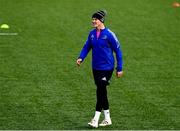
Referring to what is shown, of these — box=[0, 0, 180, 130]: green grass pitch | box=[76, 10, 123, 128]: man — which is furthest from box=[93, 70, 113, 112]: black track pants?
box=[0, 0, 180, 130]: green grass pitch

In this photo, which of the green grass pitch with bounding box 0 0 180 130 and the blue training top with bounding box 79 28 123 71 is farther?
the green grass pitch with bounding box 0 0 180 130

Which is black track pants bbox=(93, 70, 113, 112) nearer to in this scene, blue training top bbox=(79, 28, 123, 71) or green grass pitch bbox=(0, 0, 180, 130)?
blue training top bbox=(79, 28, 123, 71)

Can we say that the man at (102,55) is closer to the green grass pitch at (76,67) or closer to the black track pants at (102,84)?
the black track pants at (102,84)

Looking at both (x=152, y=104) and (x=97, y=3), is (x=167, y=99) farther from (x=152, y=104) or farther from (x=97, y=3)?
(x=97, y=3)

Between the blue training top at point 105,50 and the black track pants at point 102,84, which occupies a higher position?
the blue training top at point 105,50

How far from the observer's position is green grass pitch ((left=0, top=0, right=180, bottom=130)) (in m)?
13.0

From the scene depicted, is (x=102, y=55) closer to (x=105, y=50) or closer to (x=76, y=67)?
(x=105, y=50)

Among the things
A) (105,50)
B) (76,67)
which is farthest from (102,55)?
(76,67)

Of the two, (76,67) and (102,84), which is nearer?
(102,84)

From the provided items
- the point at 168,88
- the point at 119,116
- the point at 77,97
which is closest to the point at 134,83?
the point at 168,88

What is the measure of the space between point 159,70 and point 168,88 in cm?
204

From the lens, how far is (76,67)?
17.8m

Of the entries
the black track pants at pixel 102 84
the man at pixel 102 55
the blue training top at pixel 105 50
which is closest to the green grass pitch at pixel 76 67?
the black track pants at pixel 102 84

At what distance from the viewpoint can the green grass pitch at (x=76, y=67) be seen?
513 inches
